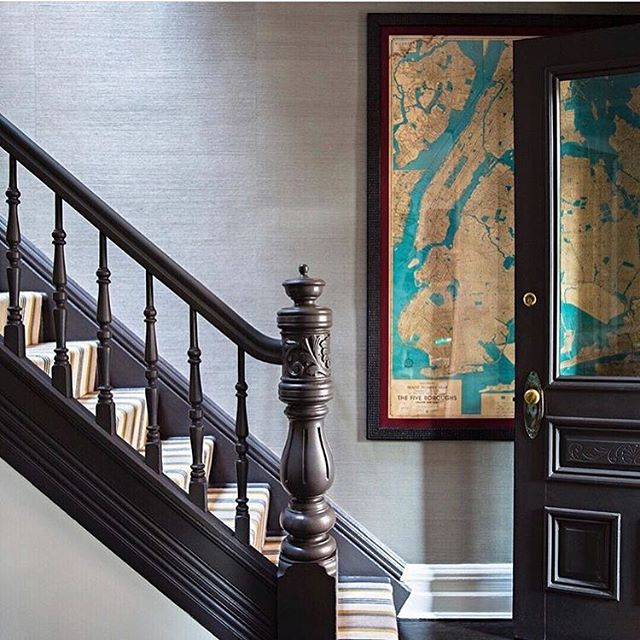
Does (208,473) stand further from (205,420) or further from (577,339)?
(577,339)

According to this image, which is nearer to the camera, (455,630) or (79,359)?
(79,359)

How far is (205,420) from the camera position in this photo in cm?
295

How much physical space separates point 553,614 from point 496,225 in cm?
158

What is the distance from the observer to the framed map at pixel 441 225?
299 centimetres

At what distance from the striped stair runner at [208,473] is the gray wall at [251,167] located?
305mm

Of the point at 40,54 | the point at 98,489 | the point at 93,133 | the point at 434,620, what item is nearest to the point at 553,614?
the point at 434,620

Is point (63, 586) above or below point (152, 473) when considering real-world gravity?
below

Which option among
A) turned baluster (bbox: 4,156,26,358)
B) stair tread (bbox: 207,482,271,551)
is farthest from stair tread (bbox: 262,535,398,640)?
turned baluster (bbox: 4,156,26,358)

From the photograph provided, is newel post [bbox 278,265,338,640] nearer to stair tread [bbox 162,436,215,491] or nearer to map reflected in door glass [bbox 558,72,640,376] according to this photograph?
stair tread [bbox 162,436,215,491]

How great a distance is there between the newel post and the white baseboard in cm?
109

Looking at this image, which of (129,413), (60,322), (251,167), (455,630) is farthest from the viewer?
(251,167)

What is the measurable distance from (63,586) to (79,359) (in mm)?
842

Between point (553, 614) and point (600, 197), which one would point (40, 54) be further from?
point (553, 614)

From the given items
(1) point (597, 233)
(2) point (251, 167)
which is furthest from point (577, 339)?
(2) point (251, 167)
